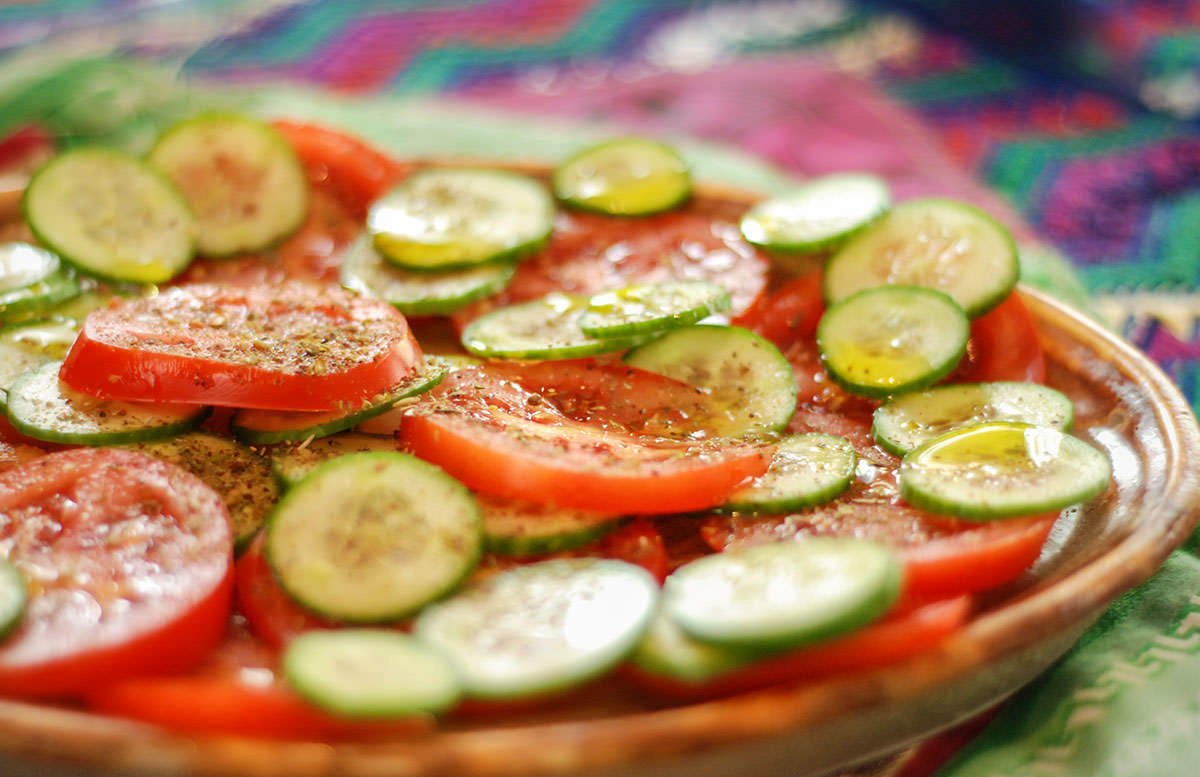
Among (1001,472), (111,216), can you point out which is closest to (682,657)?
(1001,472)

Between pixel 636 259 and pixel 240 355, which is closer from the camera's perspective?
pixel 240 355

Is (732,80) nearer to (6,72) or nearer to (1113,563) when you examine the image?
(6,72)

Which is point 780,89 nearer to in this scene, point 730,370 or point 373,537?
point 730,370

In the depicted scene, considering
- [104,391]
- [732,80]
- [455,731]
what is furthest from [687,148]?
[455,731]

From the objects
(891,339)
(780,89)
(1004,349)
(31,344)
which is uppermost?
(31,344)

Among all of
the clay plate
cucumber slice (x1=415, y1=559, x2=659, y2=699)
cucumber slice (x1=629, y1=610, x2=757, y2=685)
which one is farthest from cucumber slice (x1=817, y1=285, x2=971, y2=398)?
cucumber slice (x1=629, y1=610, x2=757, y2=685)

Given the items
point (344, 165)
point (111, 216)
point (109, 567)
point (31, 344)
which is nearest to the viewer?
point (109, 567)
